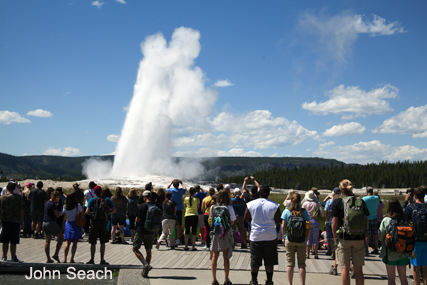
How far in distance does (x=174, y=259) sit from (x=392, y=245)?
18.3ft

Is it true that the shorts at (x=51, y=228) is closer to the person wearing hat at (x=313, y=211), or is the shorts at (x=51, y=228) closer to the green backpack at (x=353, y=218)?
the person wearing hat at (x=313, y=211)

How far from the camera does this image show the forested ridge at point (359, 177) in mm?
123900

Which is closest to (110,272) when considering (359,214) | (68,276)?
(68,276)

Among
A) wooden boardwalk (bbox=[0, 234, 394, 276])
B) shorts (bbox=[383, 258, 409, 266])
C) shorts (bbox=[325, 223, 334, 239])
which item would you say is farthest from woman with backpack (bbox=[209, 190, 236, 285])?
shorts (bbox=[325, 223, 334, 239])

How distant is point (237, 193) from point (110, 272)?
4468 mm

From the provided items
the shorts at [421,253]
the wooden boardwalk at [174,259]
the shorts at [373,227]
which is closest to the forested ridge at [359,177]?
the shorts at [373,227]

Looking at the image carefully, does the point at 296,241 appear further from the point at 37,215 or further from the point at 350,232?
the point at 37,215

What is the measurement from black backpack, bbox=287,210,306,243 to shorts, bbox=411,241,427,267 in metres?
2.22

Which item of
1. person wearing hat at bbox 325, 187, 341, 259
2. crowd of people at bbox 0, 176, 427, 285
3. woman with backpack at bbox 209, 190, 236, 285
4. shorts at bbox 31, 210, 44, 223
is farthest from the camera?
shorts at bbox 31, 210, 44, 223

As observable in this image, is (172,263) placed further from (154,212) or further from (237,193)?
(237,193)

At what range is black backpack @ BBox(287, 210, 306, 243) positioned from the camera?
7508 millimetres

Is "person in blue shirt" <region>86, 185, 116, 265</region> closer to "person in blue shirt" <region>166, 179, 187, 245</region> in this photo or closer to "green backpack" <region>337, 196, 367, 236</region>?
"person in blue shirt" <region>166, 179, 187, 245</region>

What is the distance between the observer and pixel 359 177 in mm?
128125

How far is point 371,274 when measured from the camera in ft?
29.5
